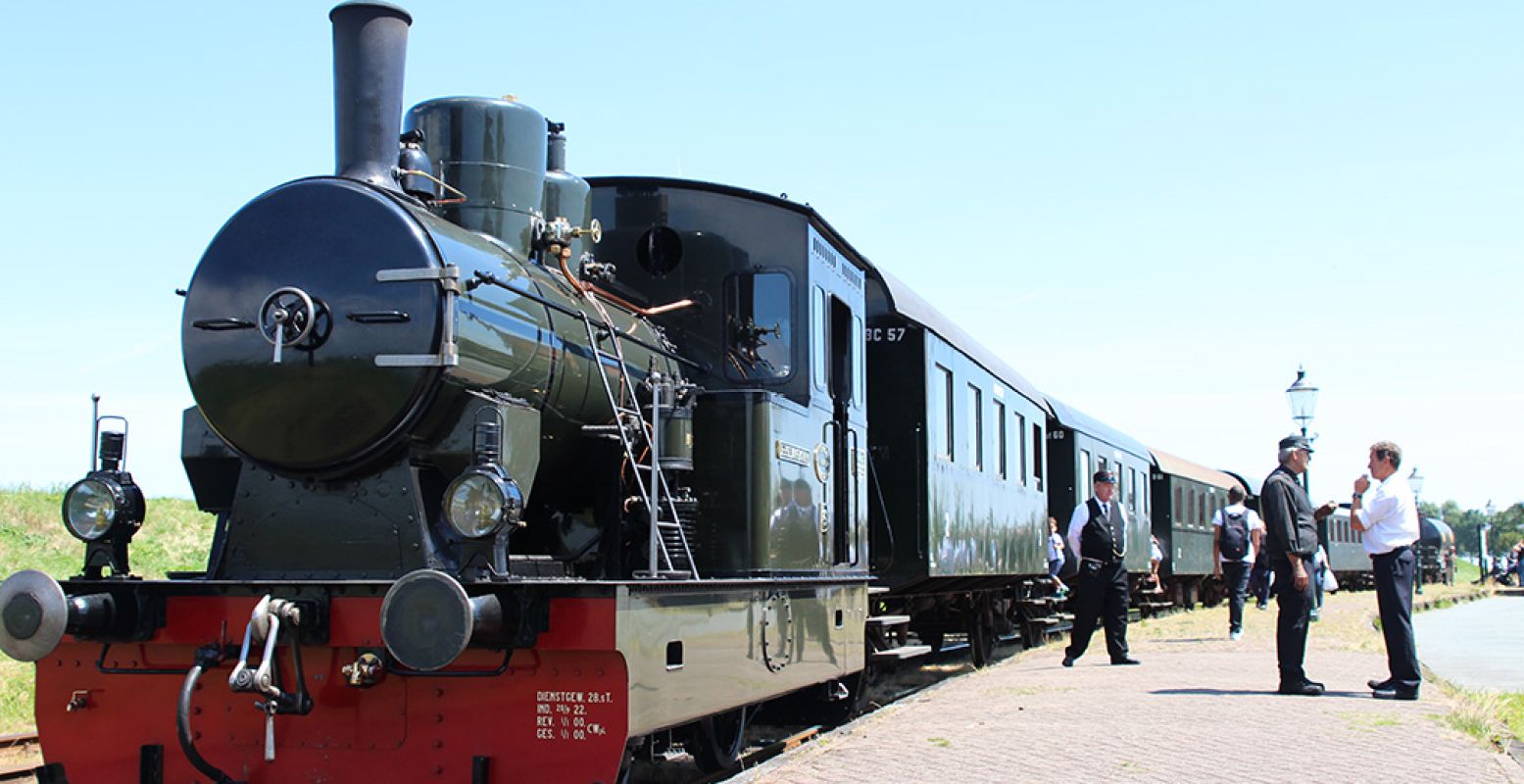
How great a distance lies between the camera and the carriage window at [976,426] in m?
11.6

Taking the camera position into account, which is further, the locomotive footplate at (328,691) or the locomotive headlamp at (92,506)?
the locomotive headlamp at (92,506)

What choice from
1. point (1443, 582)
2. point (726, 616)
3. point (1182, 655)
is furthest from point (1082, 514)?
point (1443, 582)

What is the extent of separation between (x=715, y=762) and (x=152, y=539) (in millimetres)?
20227

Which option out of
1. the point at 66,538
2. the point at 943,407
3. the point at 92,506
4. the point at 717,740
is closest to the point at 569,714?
the point at 717,740

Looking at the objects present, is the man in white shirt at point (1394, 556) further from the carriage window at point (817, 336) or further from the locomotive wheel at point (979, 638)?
the locomotive wheel at point (979, 638)

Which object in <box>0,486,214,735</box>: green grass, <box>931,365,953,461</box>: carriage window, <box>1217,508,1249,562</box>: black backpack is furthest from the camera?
<box>0,486,214,735</box>: green grass

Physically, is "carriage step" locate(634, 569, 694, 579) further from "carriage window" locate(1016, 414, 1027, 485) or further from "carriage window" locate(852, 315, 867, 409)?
"carriage window" locate(1016, 414, 1027, 485)

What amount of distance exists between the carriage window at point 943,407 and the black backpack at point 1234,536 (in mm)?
6104

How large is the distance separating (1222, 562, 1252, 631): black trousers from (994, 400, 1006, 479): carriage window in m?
3.44

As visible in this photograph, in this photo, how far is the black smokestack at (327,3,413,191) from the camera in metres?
5.93

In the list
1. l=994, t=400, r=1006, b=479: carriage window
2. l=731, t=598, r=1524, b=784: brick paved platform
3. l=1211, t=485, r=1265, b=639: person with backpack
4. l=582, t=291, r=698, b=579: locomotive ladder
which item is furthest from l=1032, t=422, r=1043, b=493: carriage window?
l=582, t=291, r=698, b=579: locomotive ladder

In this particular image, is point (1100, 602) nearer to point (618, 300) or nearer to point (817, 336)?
point (817, 336)

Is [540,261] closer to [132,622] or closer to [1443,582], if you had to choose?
[132,622]

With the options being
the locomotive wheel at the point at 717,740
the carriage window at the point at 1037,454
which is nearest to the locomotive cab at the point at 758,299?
the locomotive wheel at the point at 717,740
